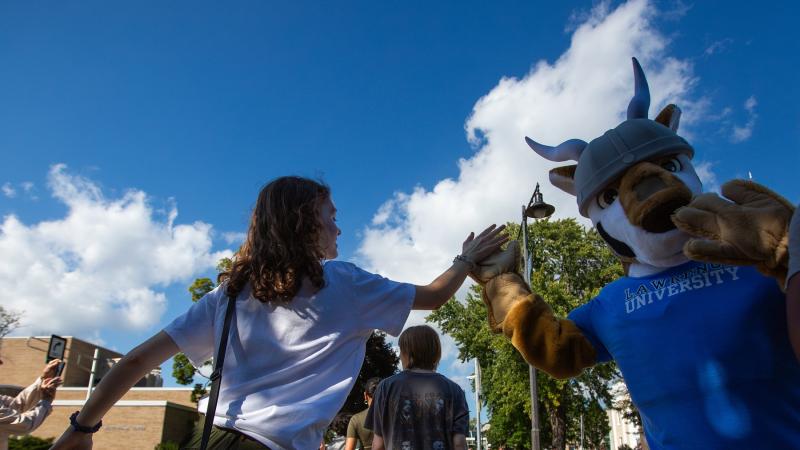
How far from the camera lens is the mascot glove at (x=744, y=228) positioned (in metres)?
1.90

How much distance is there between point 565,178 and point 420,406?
222 centimetres

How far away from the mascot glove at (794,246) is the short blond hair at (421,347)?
3.17 m

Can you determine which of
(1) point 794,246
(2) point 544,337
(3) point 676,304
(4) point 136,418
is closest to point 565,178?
(2) point 544,337

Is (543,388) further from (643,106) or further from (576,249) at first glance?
(643,106)

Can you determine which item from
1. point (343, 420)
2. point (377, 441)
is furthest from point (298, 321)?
point (343, 420)

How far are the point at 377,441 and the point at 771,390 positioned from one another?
3229mm

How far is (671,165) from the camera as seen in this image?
107 inches

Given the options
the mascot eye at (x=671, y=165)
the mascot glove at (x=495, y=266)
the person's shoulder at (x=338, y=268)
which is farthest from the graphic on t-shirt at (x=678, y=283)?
the person's shoulder at (x=338, y=268)

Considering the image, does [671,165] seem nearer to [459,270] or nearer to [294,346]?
[459,270]

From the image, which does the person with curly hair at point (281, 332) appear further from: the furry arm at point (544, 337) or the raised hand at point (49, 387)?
the raised hand at point (49, 387)

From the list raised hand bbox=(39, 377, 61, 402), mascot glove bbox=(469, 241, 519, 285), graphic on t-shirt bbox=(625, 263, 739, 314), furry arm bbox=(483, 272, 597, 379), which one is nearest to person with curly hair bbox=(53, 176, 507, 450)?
furry arm bbox=(483, 272, 597, 379)

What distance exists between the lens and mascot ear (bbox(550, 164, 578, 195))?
3.22 metres

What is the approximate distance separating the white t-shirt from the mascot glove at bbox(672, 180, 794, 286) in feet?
3.69

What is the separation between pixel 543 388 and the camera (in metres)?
20.8
